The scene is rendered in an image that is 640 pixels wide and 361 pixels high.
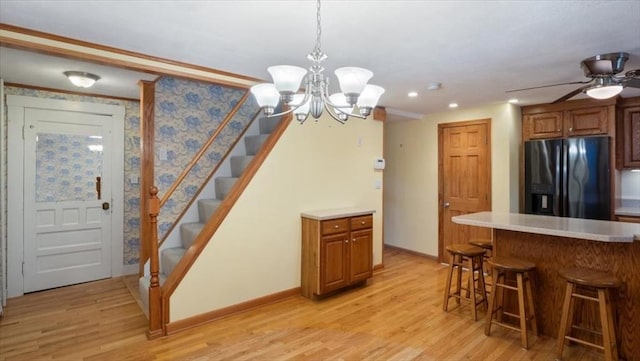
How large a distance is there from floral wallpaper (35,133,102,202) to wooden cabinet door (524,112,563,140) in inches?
225

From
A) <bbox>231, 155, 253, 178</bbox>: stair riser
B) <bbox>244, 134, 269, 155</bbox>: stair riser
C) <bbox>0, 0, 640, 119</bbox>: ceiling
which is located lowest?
<bbox>231, 155, 253, 178</bbox>: stair riser

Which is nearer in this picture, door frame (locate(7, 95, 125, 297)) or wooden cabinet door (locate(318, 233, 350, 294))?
wooden cabinet door (locate(318, 233, 350, 294))

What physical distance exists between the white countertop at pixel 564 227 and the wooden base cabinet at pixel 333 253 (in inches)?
47.6

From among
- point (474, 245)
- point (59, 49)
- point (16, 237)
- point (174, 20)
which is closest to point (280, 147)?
point (174, 20)

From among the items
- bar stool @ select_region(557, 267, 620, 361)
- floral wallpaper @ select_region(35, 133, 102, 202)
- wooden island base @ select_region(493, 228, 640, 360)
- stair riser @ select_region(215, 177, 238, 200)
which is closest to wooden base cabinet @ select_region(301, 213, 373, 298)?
stair riser @ select_region(215, 177, 238, 200)

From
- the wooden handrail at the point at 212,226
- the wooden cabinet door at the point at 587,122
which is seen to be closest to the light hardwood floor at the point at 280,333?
the wooden handrail at the point at 212,226

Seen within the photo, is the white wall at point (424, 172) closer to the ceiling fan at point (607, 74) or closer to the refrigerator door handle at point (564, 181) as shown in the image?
the refrigerator door handle at point (564, 181)

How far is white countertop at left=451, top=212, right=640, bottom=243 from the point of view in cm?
242

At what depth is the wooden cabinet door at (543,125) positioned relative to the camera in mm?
4551

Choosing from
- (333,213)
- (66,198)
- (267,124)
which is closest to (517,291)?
(333,213)

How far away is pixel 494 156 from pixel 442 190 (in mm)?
905

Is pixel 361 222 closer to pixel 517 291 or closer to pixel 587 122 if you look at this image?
pixel 517 291

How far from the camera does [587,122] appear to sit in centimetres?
432

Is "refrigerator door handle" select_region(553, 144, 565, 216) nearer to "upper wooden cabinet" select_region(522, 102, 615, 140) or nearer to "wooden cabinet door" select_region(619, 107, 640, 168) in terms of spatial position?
"upper wooden cabinet" select_region(522, 102, 615, 140)
